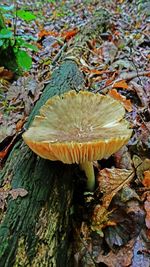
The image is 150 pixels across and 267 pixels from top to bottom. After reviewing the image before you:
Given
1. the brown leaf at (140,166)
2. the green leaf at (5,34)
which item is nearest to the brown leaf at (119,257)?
the brown leaf at (140,166)

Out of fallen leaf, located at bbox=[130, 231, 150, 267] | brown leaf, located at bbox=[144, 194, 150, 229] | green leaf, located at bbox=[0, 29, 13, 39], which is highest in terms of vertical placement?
green leaf, located at bbox=[0, 29, 13, 39]

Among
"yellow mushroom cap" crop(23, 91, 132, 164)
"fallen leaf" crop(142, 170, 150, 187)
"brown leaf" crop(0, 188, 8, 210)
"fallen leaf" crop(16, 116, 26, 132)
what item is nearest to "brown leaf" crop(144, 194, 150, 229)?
"fallen leaf" crop(142, 170, 150, 187)

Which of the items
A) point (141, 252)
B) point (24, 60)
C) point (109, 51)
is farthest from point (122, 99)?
point (109, 51)

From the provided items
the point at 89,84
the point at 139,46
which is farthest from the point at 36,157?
the point at 139,46

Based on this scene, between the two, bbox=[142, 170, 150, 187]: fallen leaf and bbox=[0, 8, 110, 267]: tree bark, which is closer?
bbox=[0, 8, 110, 267]: tree bark

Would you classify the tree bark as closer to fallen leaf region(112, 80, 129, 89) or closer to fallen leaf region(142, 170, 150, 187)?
fallen leaf region(142, 170, 150, 187)

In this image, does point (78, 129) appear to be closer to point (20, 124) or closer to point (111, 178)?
point (111, 178)
